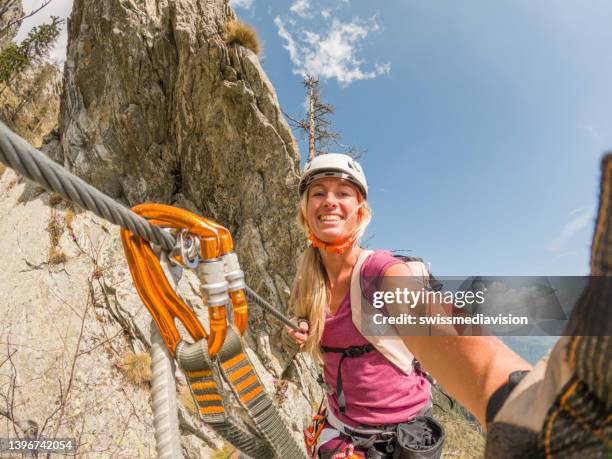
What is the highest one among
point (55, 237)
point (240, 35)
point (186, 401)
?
point (240, 35)

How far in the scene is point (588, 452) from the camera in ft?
2.29

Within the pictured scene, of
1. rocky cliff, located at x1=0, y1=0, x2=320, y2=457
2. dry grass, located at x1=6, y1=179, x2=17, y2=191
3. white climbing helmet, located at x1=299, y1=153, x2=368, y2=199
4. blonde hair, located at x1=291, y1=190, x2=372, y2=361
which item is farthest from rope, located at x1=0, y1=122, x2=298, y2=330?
dry grass, located at x1=6, y1=179, x2=17, y2=191

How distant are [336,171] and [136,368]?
8333 millimetres

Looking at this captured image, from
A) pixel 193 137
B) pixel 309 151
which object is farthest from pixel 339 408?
pixel 309 151

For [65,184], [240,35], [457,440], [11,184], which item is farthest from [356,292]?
[11,184]

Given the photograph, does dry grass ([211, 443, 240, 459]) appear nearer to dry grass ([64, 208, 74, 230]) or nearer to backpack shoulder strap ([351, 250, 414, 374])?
backpack shoulder strap ([351, 250, 414, 374])

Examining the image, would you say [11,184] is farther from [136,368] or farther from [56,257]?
[136,368]

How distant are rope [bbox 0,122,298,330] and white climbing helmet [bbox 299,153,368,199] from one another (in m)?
2.08

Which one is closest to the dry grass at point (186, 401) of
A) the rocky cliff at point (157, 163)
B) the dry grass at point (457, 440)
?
the rocky cliff at point (157, 163)

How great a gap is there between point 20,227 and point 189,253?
1374 cm

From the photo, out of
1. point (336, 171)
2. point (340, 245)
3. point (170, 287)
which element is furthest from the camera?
point (336, 171)

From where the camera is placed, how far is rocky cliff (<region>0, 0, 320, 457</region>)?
34.7ft

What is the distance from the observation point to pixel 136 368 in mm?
8625

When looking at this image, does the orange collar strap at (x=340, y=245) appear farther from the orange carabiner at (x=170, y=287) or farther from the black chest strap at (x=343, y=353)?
the orange carabiner at (x=170, y=287)
